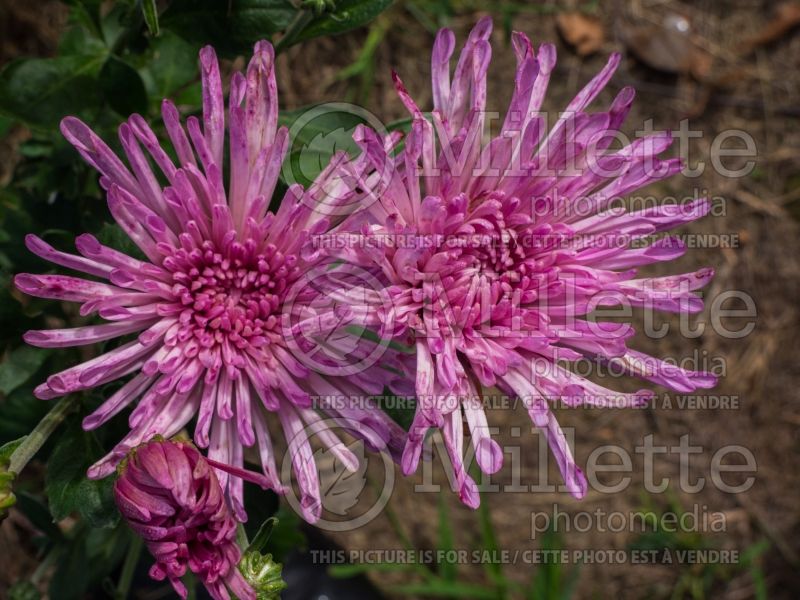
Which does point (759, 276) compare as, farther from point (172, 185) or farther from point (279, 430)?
point (172, 185)

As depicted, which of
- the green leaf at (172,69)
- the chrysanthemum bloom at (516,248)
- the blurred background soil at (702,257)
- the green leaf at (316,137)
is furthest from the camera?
the blurred background soil at (702,257)

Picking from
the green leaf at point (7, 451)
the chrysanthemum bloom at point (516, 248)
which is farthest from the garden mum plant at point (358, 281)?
the green leaf at point (7, 451)

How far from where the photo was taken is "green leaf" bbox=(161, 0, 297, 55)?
3.57ft

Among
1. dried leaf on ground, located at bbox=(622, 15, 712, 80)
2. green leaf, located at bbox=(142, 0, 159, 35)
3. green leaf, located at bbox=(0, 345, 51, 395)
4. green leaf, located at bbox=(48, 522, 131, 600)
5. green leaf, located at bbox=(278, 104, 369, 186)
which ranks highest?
dried leaf on ground, located at bbox=(622, 15, 712, 80)

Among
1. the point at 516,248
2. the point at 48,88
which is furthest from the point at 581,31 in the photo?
the point at 48,88

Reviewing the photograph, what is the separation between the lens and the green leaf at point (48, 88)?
1.14 metres

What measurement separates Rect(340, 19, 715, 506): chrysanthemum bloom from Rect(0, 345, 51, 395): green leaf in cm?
53

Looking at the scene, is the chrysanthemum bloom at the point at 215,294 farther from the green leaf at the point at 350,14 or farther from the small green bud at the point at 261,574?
the green leaf at the point at 350,14

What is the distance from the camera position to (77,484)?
103 cm

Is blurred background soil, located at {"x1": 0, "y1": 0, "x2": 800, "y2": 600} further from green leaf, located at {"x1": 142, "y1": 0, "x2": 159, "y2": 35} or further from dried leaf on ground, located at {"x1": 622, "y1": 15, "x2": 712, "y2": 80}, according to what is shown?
green leaf, located at {"x1": 142, "y1": 0, "x2": 159, "y2": 35}

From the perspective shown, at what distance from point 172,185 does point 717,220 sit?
2.09 meters

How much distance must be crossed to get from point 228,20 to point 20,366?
1.89 feet

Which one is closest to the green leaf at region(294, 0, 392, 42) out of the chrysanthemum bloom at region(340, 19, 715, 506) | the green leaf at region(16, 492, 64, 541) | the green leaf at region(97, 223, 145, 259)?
the chrysanthemum bloom at region(340, 19, 715, 506)

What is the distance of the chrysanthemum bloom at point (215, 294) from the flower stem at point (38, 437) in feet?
0.32
